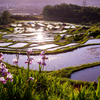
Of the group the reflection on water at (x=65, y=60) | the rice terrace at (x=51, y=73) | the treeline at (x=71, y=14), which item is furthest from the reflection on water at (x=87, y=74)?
the treeline at (x=71, y=14)

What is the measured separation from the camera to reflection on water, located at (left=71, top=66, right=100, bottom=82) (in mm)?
7202

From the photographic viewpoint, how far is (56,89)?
3824 millimetres

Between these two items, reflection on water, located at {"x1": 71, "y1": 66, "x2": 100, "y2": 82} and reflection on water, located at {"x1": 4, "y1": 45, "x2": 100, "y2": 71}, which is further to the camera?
reflection on water, located at {"x1": 4, "y1": 45, "x2": 100, "y2": 71}

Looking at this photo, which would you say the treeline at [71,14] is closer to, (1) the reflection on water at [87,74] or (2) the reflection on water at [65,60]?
(2) the reflection on water at [65,60]

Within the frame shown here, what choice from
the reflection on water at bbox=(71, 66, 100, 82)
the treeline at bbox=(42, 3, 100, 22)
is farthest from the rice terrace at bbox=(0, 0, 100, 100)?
the treeline at bbox=(42, 3, 100, 22)

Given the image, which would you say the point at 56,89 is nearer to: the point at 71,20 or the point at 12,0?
the point at 71,20

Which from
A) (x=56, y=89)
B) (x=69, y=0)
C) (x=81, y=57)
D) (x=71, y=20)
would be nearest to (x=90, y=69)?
(x=81, y=57)

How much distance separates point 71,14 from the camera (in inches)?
2114

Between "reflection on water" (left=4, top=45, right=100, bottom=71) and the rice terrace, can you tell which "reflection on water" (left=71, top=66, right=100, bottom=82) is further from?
"reflection on water" (left=4, top=45, right=100, bottom=71)

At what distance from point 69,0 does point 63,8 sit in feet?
449

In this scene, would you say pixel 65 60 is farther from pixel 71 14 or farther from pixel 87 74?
pixel 71 14

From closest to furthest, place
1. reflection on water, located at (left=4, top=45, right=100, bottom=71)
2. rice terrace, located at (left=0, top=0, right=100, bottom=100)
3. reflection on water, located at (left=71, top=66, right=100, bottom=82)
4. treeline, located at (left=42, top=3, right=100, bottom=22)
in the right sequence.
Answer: rice terrace, located at (left=0, top=0, right=100, bottom=100), reflection on water, located at (left=71, top=66, right=100, bottom=82), reflection on water, located at (left=4, top=45, right=100, bottom=71), treeline, located at (left=42, top=3, right=100, bottom=22)

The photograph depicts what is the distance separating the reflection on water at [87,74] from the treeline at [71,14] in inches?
1673

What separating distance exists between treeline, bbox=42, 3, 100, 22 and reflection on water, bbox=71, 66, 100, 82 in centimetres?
4250
